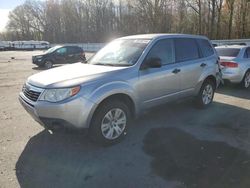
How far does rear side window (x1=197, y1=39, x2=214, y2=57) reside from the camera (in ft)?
22.8

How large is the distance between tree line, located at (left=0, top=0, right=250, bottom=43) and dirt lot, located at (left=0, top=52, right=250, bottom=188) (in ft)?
133

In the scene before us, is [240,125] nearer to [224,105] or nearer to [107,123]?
[224,105]

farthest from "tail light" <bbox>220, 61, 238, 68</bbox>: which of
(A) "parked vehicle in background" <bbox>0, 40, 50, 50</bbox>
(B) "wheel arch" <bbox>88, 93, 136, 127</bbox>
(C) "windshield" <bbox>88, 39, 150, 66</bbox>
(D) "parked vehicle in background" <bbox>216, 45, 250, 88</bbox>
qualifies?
(A) "parked vehicle in background" <bbox>0, 40, 50, 50</bbox>

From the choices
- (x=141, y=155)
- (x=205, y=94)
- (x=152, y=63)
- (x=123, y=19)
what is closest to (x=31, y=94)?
(x=141, y=155)

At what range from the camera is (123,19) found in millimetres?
58250

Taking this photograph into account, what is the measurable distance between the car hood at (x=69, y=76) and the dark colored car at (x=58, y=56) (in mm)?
14351

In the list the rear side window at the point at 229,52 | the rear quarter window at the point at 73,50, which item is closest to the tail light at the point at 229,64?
the rear side window at the point at 229,52

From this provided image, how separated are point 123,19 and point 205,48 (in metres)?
53.2

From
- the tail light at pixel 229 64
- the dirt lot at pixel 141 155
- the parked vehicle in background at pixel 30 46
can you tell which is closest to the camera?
the dirt lot at pixel 141 155

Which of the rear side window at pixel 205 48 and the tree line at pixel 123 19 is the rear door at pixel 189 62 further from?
the tree line at pixel 123 19

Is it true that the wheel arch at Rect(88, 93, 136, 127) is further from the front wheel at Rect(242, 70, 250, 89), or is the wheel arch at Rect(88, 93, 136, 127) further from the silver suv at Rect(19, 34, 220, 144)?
the front wheel at Rect(242, 70, 250, 89)

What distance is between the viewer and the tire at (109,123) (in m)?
4.58

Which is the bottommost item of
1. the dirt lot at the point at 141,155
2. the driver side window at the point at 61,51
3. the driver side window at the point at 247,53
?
the dirt lot at the point at 141,155

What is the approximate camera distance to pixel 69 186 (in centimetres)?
363
